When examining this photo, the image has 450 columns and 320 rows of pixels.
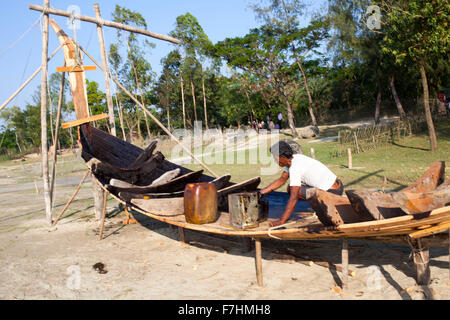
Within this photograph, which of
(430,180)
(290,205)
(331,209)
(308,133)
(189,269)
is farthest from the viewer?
(308,133)

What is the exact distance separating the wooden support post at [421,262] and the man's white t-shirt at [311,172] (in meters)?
1.16

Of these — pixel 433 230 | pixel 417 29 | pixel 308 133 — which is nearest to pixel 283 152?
pixel 433 230

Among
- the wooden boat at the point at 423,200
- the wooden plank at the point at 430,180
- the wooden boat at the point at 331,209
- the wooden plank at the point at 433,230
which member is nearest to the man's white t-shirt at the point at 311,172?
the wooden boat at the point at 331,209

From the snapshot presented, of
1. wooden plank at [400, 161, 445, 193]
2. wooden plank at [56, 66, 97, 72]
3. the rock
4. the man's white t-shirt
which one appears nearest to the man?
the man's white t-shirt

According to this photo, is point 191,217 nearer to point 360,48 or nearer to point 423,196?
point 423,196

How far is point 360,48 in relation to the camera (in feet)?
60.6

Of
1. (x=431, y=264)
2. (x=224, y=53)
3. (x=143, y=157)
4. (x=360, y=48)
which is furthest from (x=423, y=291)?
(x=224, y=53)

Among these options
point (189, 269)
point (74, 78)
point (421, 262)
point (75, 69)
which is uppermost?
point (75, 69)

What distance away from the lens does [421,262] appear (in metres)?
3.17

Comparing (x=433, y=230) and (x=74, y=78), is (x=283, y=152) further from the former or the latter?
(x=74, y=78)

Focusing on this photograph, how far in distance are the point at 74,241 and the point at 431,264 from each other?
556cm

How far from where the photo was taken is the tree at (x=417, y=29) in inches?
425

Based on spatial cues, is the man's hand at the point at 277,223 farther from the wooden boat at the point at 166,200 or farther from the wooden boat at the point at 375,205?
the wooden boat at the point at 375,205

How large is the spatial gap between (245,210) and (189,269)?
3.92ft
